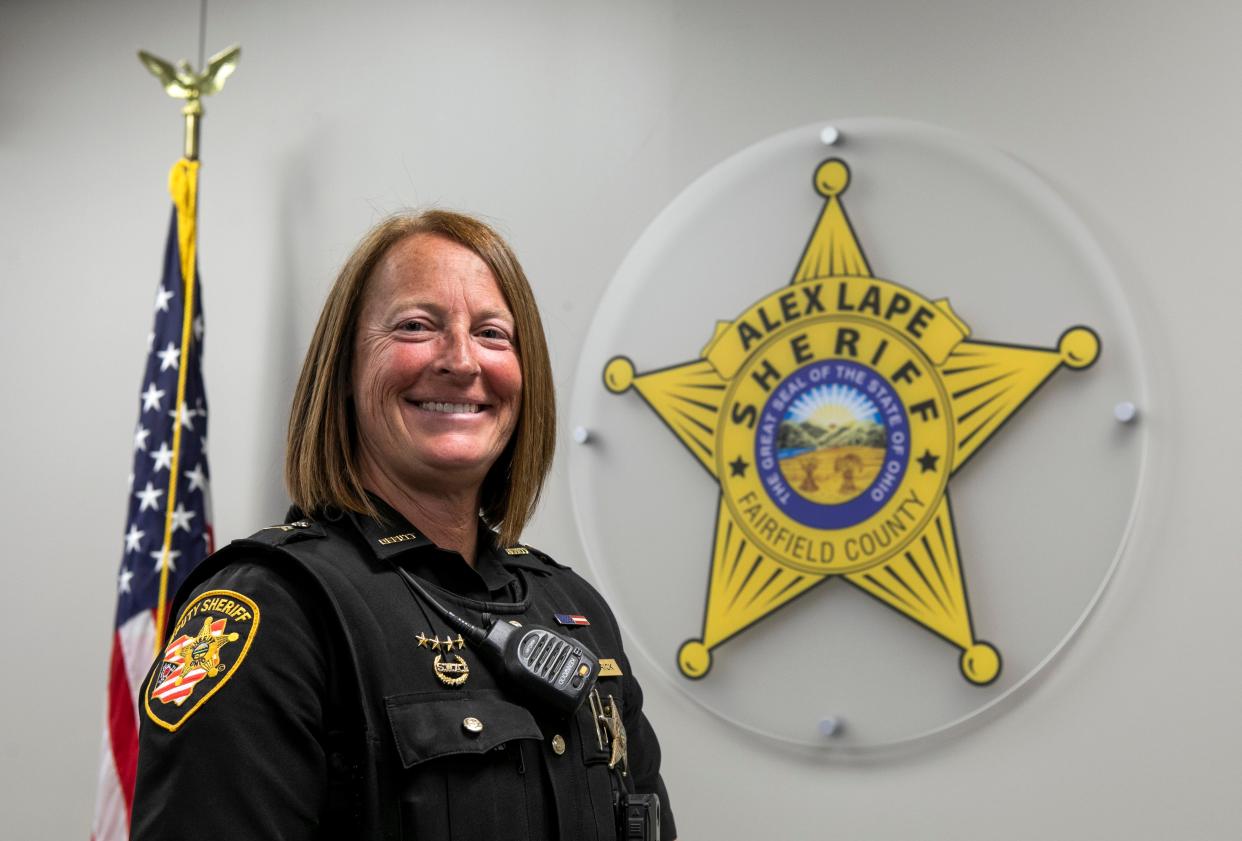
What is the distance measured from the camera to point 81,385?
2.77m

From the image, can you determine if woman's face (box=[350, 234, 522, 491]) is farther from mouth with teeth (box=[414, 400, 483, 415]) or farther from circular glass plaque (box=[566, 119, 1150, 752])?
circular glass plaque (box=[566, 119, 1150, 752])

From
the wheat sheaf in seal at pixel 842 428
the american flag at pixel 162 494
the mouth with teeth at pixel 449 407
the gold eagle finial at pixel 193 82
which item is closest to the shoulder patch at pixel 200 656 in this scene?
the mouth with teeth at pixel 449 407

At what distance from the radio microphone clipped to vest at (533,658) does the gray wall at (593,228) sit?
880 millimetres

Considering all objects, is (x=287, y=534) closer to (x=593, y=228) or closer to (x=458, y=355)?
(x=458, y=355)

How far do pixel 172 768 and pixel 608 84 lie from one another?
5.26 ft

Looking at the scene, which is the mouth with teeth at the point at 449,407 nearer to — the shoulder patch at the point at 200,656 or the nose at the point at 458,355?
the nose at the point at 458,355

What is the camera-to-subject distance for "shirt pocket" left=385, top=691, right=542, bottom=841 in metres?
1.07

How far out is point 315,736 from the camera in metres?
1.05

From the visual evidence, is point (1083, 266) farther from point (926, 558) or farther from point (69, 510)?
point (69, 510)

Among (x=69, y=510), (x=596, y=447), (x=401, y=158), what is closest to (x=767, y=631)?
(x=596, y=447)

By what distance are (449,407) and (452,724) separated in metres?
0.31

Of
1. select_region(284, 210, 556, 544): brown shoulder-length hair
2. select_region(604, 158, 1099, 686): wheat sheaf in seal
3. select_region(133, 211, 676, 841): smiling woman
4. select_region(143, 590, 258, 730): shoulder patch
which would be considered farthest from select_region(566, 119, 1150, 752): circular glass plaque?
select_region(143, 590, 258, 730): shoulder patch

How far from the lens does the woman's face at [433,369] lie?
48.6 inches

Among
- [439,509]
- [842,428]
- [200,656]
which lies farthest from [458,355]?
[842,428]
